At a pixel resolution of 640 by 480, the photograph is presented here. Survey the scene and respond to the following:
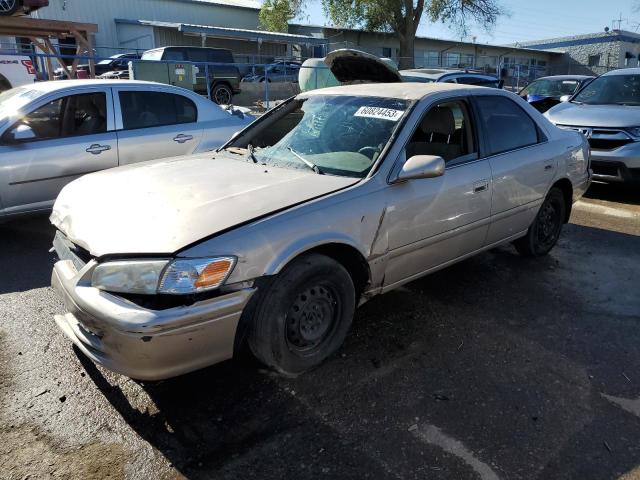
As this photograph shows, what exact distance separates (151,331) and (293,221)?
2.91 feet

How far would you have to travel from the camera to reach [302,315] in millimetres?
2871

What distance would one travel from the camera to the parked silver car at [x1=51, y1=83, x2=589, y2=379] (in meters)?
2.39

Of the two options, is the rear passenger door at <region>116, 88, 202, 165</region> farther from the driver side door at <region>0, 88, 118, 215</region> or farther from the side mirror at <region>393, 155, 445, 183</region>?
the side mirror at <region>393, 155, 445, 183</region>

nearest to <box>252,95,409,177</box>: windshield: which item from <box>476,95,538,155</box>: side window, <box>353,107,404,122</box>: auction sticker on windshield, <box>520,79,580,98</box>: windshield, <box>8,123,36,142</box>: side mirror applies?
<box>353,107,404,122</box>: auction sticker on windshield

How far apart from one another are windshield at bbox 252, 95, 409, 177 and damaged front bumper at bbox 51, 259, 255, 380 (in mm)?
1172

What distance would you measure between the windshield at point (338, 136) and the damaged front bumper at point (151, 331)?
1172 millimetres

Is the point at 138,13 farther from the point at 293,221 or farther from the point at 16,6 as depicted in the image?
the point at 293,221

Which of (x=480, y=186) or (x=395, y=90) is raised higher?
(x=395, y=90)

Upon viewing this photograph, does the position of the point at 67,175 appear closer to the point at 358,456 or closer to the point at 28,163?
the point at 28,163

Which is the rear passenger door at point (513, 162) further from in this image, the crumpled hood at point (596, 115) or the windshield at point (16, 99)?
the windshield at point (16, 99)

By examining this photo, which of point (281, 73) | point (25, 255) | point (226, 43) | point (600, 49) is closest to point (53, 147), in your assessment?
point (25, 255)

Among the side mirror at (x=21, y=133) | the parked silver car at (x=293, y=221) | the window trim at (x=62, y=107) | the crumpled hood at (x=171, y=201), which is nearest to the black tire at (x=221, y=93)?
the window trim at (x=62, y=107)

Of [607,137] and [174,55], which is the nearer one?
[607,137]

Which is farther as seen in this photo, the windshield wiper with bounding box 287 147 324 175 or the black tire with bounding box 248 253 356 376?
the windshield wiper with bounding box 287 147 324 175
